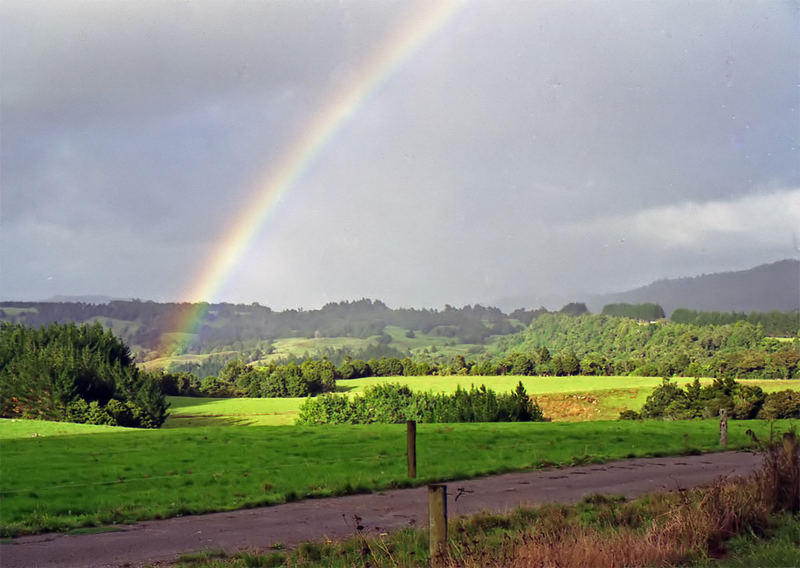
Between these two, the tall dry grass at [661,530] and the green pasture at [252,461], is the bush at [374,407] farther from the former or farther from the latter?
the tall dry grass at [661,530]

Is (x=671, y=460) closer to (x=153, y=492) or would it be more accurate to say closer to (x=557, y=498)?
(x=557, y=498)

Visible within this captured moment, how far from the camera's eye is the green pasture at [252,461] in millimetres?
16562

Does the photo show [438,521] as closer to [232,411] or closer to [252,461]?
[252,461]

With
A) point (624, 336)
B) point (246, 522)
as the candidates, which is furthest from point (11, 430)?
point (624, 336)

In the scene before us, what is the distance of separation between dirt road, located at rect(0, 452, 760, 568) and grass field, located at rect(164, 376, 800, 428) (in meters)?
45.1

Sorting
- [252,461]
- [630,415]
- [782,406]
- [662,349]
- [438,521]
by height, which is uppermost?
[438,521]

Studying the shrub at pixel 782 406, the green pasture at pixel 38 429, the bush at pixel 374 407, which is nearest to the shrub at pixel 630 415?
the shrub at pixel 782 406

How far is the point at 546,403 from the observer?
74.2m

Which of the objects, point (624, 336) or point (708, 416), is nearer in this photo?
point (708, 416)

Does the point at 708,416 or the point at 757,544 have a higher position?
→ the point at 757,544

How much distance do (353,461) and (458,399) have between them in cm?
2892

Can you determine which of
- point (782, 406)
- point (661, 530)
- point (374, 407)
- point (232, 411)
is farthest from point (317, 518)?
point (374, 407)

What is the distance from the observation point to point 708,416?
5447 cm

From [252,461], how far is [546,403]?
5364cm
